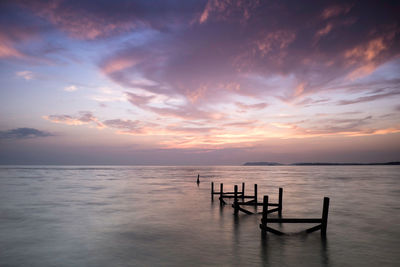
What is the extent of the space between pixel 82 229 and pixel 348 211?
77.5 feet

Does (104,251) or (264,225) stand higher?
(264,225)

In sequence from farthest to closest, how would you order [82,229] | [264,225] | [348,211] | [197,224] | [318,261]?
[348,211], [197,224], [82,229], [264,225], [318,261]

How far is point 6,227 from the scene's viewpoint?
19703mm

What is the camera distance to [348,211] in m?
26.6

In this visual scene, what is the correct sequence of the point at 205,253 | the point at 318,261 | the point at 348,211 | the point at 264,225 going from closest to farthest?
the point at 318,261 → the point at 205,253 → the point at 264,225 → the point at 348,211

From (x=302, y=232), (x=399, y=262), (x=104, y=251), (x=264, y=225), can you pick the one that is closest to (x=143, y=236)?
(x=104, y=251)

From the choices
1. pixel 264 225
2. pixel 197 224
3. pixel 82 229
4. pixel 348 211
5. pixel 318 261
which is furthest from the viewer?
pixel 348 211

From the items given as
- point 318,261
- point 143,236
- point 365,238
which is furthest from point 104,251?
point 365,238

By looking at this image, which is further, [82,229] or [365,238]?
[82,229]

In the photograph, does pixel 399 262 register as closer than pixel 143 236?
Yes

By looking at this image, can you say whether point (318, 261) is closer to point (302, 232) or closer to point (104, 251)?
point (302, 232)

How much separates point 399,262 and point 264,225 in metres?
6.40

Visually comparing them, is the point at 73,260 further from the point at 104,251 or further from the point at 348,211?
the point at 348,211

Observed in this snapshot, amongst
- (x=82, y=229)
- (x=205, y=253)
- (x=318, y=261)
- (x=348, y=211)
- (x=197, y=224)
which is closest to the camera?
(x=318, y=261)
